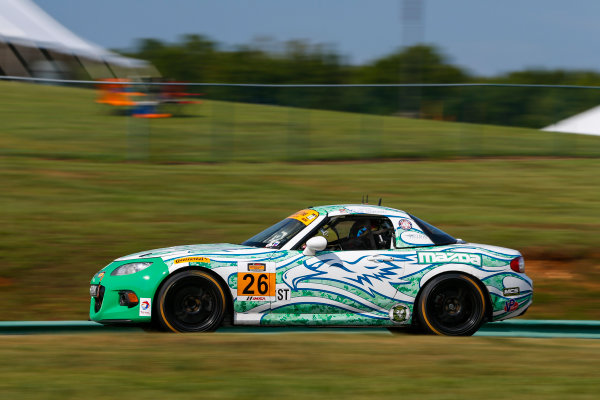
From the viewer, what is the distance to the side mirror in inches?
341

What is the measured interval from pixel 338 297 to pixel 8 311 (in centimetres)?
427

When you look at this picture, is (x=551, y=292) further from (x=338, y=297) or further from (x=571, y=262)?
(x=338, y=297)

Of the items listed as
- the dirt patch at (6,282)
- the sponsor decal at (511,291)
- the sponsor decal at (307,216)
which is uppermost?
the sponsor decal at (307,216)

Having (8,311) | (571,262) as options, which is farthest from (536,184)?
(8,311)

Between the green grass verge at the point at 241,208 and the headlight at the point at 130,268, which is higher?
the green grass verge at the point at 241,208

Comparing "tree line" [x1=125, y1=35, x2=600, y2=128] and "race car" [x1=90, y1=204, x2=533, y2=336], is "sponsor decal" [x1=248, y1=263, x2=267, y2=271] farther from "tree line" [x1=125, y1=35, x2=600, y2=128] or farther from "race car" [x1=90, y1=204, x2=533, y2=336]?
"tree line" [x1=125, y1=35, x2=600, y2=128]

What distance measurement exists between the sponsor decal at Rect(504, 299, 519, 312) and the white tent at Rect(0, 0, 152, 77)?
39.3 meters

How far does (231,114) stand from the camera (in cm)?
1952

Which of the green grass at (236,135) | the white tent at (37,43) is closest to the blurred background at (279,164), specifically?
the green grass at (236,135)

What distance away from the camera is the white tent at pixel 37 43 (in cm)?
4859

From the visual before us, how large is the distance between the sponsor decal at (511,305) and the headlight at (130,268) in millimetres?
3686

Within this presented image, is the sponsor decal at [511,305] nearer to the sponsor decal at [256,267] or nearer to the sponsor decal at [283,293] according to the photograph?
the sponsor decal at [283,293]

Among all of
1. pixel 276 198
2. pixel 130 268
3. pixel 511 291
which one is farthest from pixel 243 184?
pixel 511 291

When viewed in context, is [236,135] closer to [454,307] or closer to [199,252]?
[199,252]
